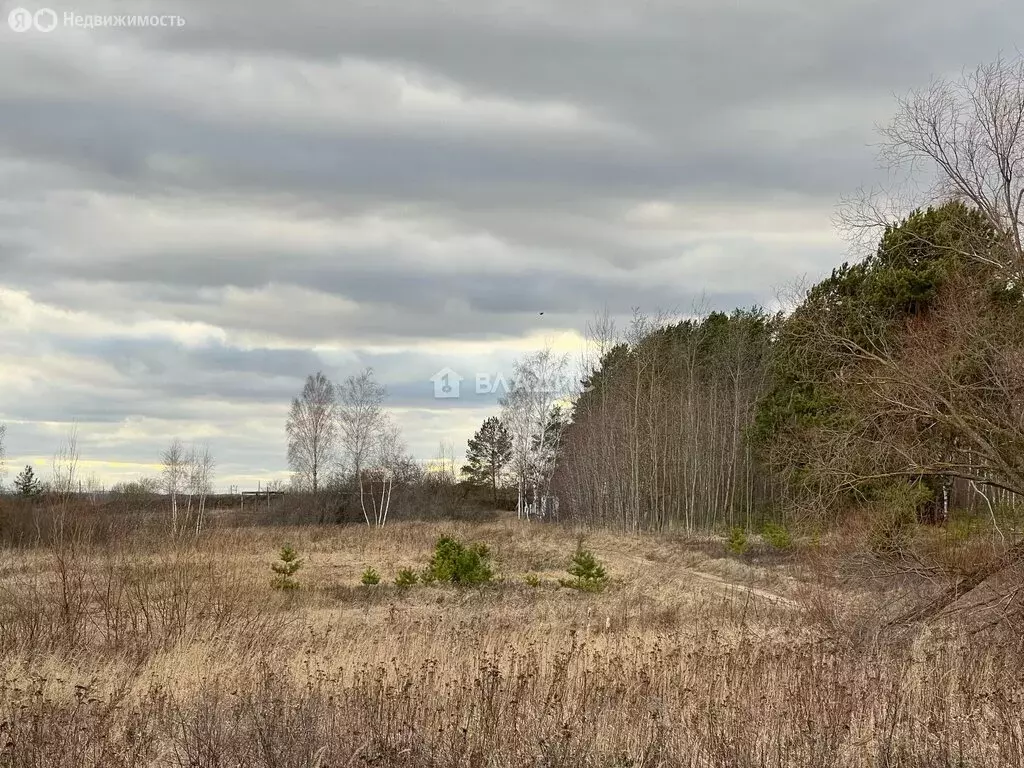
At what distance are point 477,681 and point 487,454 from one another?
72.5 metres

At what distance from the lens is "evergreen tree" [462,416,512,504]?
3066 inches

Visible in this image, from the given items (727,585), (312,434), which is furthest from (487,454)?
(727,585)

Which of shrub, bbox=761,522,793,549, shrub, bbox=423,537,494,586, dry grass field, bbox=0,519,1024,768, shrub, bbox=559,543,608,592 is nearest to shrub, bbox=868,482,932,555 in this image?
dry grass field, bbox=0,519,1024,768

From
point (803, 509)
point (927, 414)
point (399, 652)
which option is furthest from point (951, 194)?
point (399, 652)

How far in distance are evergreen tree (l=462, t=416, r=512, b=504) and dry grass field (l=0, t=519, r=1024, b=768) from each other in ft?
198

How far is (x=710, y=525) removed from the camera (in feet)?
147

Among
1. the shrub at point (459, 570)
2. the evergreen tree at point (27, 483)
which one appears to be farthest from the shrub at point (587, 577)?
the evergreen tree at point (27, 483)

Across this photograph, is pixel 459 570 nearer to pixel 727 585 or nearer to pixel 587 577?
pixel 587 577

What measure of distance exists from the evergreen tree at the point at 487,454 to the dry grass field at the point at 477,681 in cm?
6044

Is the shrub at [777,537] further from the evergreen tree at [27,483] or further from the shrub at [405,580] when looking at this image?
the evergreen tree at [27,483]

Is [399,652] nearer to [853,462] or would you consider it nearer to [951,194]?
[853,462]

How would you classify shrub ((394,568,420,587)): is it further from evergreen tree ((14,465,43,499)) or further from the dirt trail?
evergreen tree ((14,465,43,499))

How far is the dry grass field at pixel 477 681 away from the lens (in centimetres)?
599

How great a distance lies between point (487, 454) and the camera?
7969 cm
